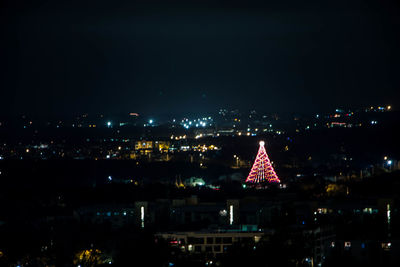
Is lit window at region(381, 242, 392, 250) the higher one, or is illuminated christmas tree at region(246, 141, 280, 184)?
illuminated christmas tree at region(246, 141, 280, 184)

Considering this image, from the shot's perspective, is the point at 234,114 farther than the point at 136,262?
Yes

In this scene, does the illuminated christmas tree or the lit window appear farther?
the illuminated christmas tree

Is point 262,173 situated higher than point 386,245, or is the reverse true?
point 262,173

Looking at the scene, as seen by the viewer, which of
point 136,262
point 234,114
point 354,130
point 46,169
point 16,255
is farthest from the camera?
point 234,114

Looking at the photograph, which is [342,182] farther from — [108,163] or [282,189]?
[108,163]

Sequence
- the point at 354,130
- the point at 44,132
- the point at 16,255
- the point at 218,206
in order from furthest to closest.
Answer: the point at 44,132, the point at 354,130, the point at 218,206, the point at 16,255

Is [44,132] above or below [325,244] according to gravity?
above

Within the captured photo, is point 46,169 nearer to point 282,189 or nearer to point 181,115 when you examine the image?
point 282,189

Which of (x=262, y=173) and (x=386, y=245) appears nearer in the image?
(x=386, y=245)

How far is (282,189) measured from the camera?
23.7 metres

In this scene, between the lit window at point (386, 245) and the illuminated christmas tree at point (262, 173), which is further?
the illuminated christmas tree at point (262, 173)

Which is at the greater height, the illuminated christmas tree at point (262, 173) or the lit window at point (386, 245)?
the illuminated christmas tree at point (262, 173)

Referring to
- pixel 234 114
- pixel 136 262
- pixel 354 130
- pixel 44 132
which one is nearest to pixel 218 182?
pixel 136 262

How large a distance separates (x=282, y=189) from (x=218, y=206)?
5.31m
